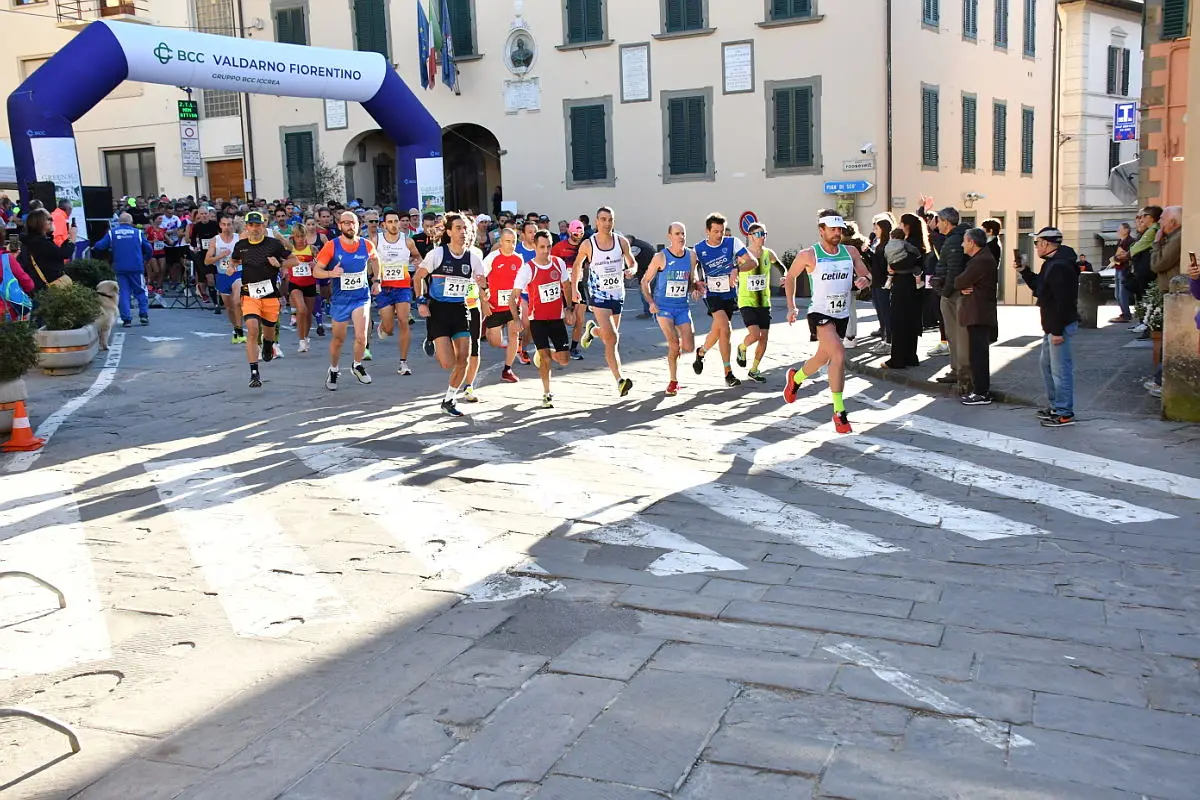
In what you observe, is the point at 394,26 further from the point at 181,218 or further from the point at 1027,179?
the point at 1027,179

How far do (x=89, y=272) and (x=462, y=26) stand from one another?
14.6m

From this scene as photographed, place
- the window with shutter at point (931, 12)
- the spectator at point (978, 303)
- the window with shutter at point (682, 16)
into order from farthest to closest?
the window with shutter at point (931, 12) < the window with shutter at point (682, 16) < the spectator at point (978, 303)

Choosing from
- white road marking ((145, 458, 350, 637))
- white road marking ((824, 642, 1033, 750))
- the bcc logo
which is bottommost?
white road marking ((824, 642, 1033, 750))

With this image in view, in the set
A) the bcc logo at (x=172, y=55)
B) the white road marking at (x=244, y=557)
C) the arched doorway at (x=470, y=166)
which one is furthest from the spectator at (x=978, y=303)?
the arched doorway at (x=470, y=166)

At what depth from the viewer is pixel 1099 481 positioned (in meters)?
8.29

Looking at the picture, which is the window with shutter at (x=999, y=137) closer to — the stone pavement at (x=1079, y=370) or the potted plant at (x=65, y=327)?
the stone pavement at (x=1079, y=370)

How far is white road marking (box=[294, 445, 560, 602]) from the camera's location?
19.7 ft

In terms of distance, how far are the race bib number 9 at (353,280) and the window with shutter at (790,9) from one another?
56.5 ft

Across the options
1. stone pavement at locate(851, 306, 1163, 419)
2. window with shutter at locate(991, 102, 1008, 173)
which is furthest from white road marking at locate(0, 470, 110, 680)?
window with shutter at locate(991, 102, 1008, 173)

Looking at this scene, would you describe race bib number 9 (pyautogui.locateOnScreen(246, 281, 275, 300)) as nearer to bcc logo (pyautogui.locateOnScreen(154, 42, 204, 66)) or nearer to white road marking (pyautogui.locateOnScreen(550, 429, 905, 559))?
white road marking (pyautogui.locateOnScreen(550, 429, 905, 559))

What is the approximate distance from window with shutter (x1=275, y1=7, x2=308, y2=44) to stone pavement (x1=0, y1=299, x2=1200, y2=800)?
23743 millimetres

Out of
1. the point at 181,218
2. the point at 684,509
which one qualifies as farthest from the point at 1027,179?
the point at 684,509

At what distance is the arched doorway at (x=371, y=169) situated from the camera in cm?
3177

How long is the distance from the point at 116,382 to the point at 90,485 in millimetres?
5480
